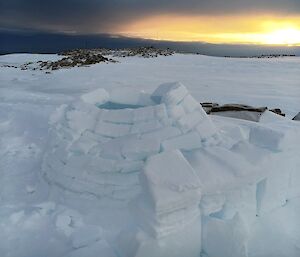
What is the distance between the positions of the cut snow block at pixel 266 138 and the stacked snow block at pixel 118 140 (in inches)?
24.2

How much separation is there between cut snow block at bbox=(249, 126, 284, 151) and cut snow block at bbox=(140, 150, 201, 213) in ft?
5.69

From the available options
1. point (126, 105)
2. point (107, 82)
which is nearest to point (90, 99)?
point (126, 105)

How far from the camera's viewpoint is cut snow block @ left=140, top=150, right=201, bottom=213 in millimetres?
4109

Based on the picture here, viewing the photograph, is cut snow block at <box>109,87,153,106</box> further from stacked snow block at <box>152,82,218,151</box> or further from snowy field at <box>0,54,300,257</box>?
stacked snow block at <box>152,82,218,151</box>

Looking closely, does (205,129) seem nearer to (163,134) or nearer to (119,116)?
(163,134)

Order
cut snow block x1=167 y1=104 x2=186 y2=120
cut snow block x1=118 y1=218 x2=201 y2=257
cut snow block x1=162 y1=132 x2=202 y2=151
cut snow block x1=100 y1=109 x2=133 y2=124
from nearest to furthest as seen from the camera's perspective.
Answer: cut snow block x1=118 y1=218 x2=201 y2=257 → cut snow block x1=162 y1=132 x2=202 y2=151 → cut snow block x1=167 y1=104 x2=186 y2=120 → cut snow block x1=100 y1=109 x2=133 y2=124

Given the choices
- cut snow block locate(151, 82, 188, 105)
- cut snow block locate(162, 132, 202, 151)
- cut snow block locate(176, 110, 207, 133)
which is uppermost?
cut snow block locate(151, 82, 188, 105)

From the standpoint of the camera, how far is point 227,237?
439 cm

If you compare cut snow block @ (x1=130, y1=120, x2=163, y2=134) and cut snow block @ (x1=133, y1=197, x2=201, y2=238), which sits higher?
cut snow block @ (x1=130, y1=120, x2=163, y2=134)

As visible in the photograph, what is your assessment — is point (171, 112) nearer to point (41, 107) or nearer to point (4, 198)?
point (4, 198)

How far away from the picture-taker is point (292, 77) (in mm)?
20156

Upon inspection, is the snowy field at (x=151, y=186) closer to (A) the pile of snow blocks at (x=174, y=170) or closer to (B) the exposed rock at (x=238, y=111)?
(A) the pile of snow blocks at (x=174, y=170)

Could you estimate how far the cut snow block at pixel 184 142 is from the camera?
542 cm

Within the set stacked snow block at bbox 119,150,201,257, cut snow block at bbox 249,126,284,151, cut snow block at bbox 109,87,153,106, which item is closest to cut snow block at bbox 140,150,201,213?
stacked snow block at bbox 119,150,201,257
